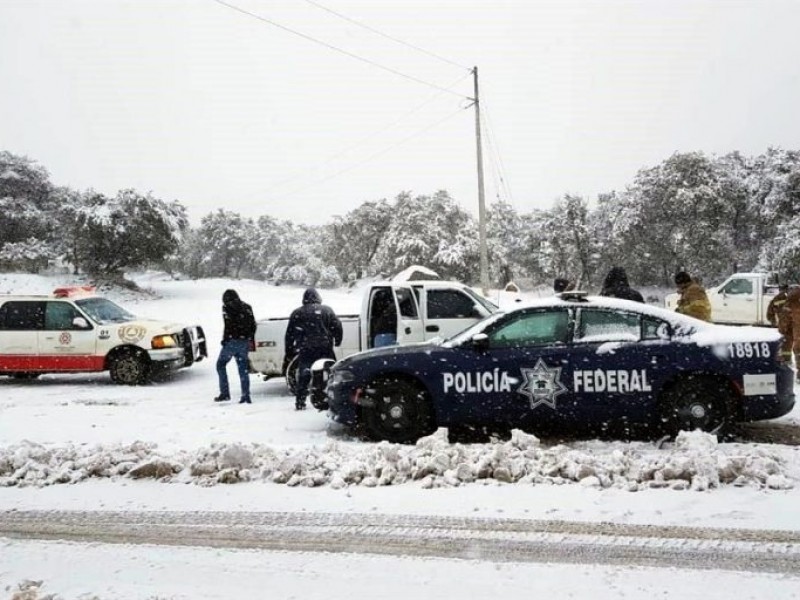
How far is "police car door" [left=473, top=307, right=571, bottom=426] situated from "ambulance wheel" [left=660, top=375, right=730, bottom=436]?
1021 mm

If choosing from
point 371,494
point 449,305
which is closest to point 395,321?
point 449,305

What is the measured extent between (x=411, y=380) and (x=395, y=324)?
10.4 feet

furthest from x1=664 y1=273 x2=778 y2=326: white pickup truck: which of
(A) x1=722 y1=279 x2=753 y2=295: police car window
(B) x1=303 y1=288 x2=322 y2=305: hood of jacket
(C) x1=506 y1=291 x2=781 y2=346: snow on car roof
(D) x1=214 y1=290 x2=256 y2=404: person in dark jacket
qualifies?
(D) x1=214 y1=290 x2=256 y2=404: person in dark jacket

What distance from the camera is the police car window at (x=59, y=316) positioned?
12.0 m

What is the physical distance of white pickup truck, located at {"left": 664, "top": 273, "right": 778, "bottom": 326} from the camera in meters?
18.1

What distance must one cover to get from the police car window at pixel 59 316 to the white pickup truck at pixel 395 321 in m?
4.30

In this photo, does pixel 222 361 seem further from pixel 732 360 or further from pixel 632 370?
pixel 732 360

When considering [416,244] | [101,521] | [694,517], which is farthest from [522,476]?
[416,244]

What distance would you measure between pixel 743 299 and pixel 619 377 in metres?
14.3

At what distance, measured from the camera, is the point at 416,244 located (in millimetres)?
43094

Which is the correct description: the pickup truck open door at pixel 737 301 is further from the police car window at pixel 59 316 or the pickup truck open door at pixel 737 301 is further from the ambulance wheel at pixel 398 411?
the police car window at pixel 59 316

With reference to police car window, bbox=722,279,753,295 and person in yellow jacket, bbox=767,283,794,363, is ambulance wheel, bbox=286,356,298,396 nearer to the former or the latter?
person in yellow jacket, bbox=767,283,794,363

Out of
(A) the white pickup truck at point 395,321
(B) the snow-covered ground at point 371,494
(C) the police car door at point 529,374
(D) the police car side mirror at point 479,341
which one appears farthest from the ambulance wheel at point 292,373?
(C) the police car door at point 529,374

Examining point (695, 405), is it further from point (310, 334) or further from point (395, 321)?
point (310, 334)
